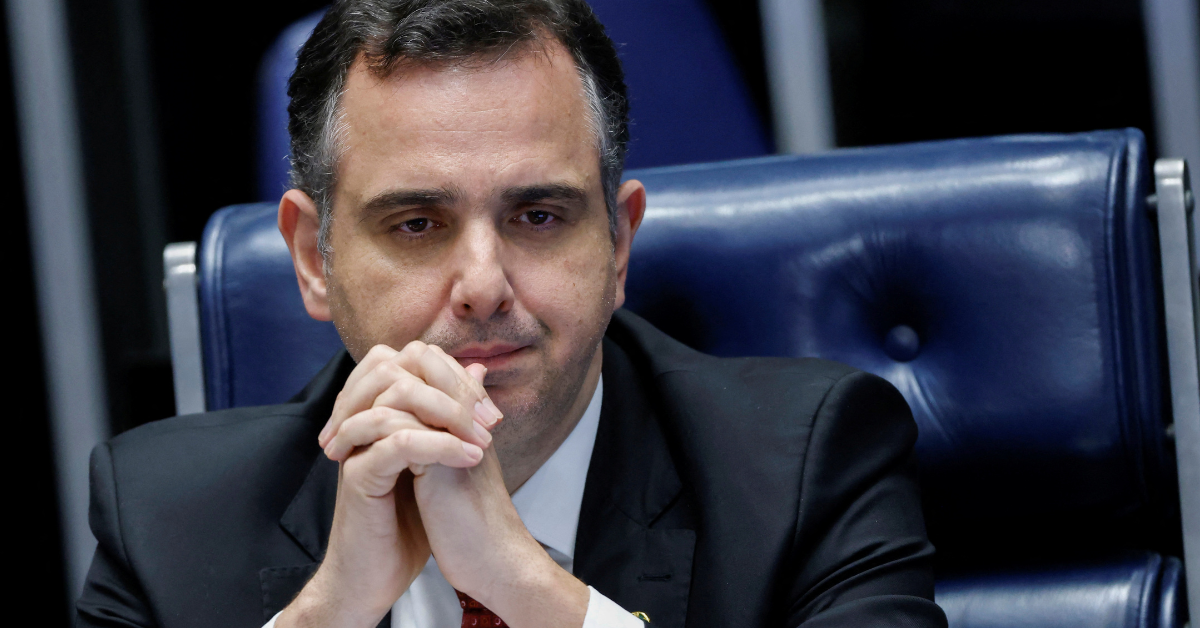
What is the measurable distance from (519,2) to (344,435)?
516 mm

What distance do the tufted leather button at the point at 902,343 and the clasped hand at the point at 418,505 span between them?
22.4 inches

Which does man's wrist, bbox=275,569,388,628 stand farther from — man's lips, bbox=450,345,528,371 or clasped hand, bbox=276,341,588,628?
man's lips, bbox=450,345,528,371

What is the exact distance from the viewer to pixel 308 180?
4.48 feet

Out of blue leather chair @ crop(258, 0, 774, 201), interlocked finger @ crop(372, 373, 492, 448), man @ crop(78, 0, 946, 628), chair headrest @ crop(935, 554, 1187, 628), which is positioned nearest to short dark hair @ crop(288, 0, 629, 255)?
man @ crop(78, 0, 946, 628)

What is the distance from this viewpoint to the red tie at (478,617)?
4.12ft

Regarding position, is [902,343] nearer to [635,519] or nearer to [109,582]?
[635,519]

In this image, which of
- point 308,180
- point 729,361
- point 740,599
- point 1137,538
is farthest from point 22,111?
point 1137,538

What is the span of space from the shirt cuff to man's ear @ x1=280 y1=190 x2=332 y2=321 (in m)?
0.48

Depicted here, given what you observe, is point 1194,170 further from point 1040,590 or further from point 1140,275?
point 1040,590

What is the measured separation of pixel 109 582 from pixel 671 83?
1.45 m

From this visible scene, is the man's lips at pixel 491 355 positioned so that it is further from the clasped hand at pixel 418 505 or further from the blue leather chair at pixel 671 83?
the blue leather chair at pixel 671 83

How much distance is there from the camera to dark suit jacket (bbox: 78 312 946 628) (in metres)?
1.23

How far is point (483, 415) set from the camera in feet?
3.57

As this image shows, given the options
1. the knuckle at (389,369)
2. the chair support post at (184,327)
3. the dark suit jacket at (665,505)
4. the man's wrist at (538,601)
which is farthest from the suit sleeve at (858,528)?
the chair support post at (184,327)
